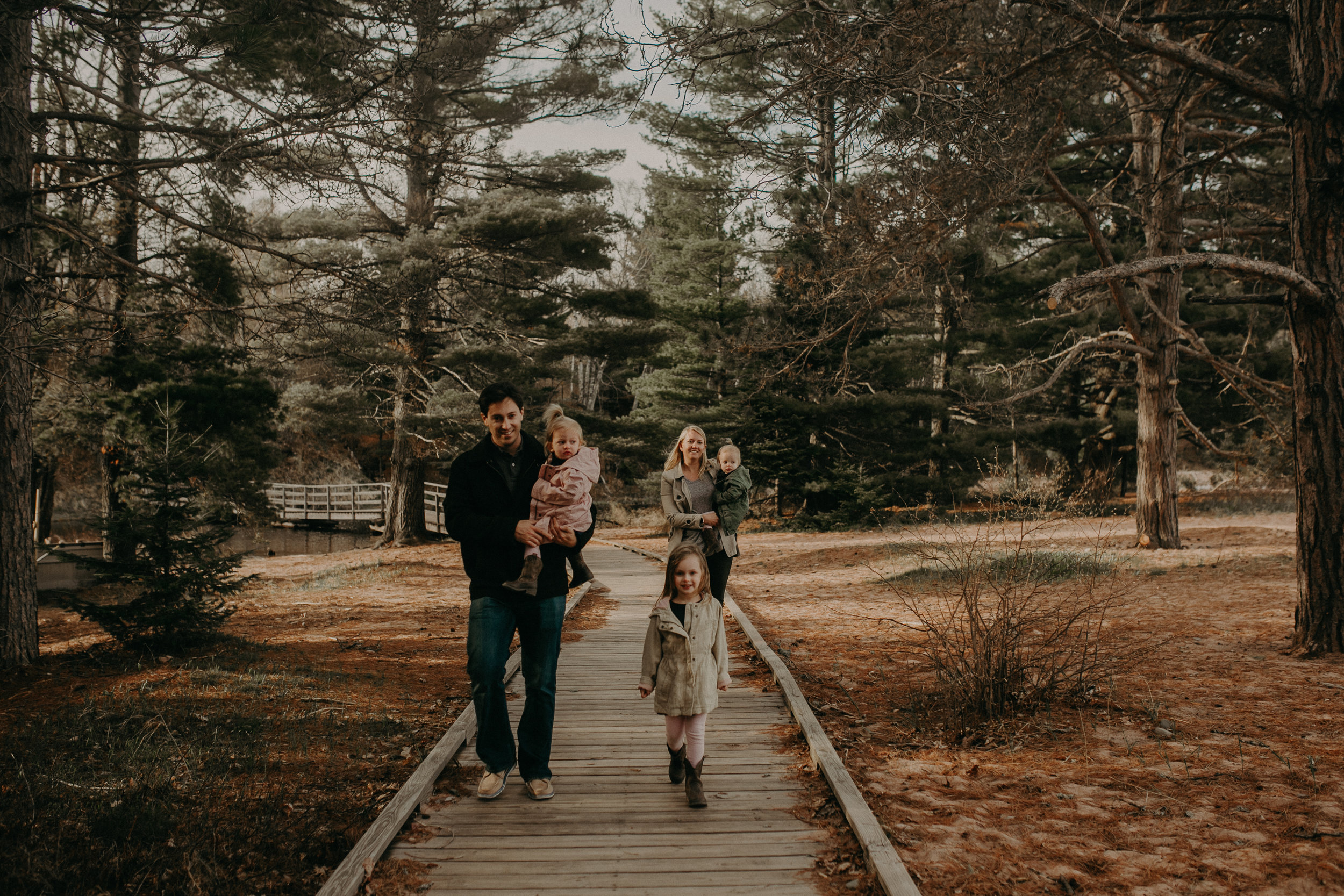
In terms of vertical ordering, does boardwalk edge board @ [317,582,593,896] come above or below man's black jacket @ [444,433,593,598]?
below

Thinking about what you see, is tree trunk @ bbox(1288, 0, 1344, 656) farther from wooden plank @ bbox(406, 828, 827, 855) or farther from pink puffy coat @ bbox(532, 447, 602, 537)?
pink puffy coat @ bbox(532, 447, 602, 537)

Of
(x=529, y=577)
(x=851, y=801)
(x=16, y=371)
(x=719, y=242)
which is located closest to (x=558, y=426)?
(x=529, y=577)

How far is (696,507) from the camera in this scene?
623cm

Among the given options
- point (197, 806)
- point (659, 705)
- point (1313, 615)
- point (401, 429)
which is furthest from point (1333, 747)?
point (401, 429)

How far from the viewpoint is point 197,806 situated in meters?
3.94

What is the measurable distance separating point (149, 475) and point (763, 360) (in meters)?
17.7

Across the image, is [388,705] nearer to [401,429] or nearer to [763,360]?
[401,429]

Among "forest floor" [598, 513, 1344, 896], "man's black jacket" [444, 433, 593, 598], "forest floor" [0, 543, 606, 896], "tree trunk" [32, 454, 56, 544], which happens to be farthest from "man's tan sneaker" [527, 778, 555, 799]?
"tree trunk" [32, 454, 56, 544]

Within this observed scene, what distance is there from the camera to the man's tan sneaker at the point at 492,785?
4020mm

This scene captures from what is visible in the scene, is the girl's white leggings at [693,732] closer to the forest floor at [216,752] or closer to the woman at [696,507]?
the forest floor at [216,752]

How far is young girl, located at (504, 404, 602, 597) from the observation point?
3852 mm

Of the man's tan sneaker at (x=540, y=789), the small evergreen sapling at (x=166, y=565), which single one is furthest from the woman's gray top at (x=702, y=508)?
the small evergreen sapling at (x=166, y=565)

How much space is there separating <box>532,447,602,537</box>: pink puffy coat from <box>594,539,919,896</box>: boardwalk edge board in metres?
1.83

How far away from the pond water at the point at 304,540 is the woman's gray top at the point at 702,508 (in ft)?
85.4
